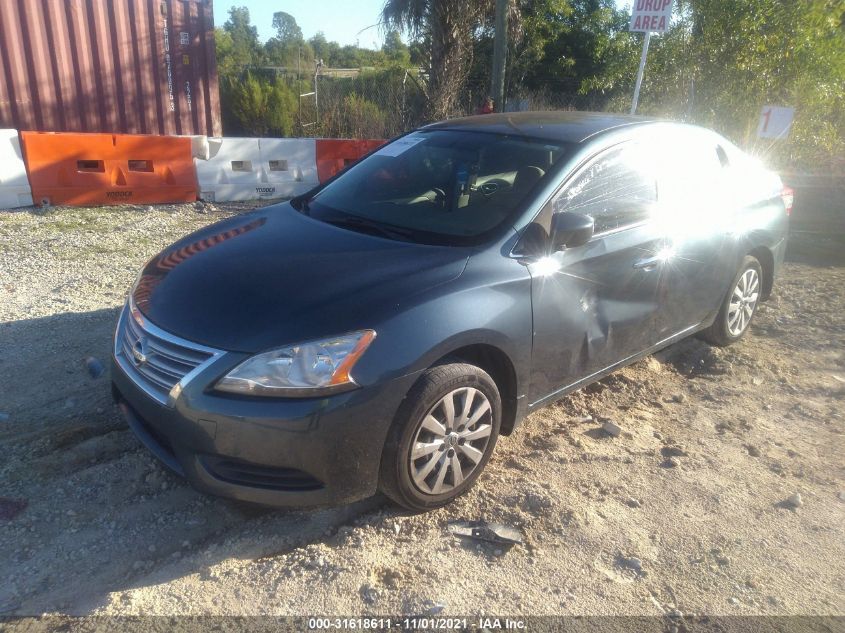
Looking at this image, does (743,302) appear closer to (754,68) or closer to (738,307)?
(738,307)

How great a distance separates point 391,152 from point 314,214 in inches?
29.8

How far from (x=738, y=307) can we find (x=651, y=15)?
5.23m

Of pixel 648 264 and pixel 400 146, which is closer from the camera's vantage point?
pixel 648 264

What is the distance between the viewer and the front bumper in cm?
263

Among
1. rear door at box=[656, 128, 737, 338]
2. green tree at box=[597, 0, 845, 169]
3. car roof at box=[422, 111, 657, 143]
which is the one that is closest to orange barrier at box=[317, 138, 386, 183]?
green tree at box=[597, 0, 845, 169]

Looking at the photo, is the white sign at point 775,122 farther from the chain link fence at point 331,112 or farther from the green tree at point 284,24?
the green tree at point 284,24

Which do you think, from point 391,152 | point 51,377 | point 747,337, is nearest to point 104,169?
point 51,377

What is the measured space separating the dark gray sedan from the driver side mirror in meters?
0.01

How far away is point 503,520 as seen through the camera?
123 inches

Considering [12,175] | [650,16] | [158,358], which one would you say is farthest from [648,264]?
[12,175]

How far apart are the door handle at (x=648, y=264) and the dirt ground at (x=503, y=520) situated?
94cm

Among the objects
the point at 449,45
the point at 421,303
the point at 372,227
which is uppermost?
the point at 449,45

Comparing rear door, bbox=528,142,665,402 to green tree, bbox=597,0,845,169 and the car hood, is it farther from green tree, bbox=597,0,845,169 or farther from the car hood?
green tree, bbox=597,0,845,169

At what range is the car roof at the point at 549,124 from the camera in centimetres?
389
